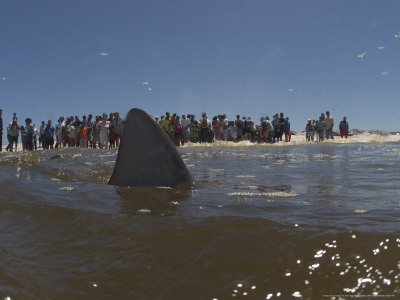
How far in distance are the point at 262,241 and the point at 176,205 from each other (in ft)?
3.38

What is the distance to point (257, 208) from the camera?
2641mm

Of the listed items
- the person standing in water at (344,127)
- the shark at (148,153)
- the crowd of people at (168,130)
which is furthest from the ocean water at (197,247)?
the person standing in water at (344,127)

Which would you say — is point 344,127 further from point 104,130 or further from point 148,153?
point 148,153

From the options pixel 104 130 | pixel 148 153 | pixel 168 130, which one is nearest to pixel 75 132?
pixel 104 130

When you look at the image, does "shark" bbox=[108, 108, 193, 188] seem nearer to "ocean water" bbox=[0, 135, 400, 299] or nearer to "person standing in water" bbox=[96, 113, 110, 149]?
"ocean water" bbox=[0, 135, 400, 299]

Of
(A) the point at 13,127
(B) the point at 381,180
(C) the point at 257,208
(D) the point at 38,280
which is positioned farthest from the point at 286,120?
(D) the point at 38,280

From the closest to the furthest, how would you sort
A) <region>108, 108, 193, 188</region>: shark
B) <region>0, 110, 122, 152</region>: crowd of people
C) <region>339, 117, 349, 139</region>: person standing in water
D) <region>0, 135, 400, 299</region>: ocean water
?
<region>0, 135, 400, 299</region>: ocean water → <region>108, 108, 193, 188</region>: shark → <region>0, 110, 122, 152</region>: crowd of people → <region>339, 117, 349, 139</region>: person standing in water

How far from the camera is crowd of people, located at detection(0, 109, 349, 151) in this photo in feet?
54.5

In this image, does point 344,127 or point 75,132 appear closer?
point 75,132

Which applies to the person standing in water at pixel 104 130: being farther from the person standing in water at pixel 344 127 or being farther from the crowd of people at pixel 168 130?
the person standing in water at pixel 344 127

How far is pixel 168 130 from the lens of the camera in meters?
17.4

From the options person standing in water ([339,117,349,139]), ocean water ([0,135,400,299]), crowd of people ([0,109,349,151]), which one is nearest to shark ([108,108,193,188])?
ocean water ([0,135,400,299])

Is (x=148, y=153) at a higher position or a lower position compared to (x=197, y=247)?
higher

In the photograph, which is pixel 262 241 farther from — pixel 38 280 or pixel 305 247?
pixel 38 280
